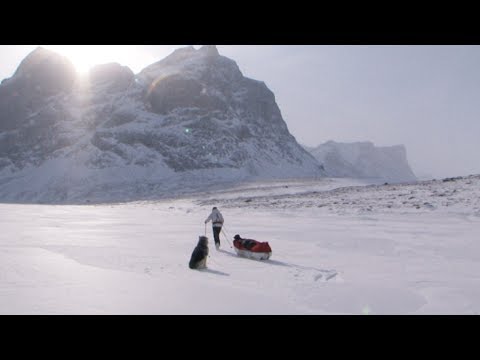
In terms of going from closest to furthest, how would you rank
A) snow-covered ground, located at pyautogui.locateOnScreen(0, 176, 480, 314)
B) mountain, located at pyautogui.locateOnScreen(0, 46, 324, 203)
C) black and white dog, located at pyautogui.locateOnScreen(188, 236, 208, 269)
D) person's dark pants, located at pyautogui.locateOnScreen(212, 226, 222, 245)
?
snow-covered ground, located at pyautogui.locateOnScreen(0, 176, 480, 314) → black and white dog, located at pyautogui.locateOnScreen(188, 236, 208, 269) → person's dark pants, located at pyautogui.locateOnScreen(212, 226, 222, 245) → mountain, located at pyautogui.locateOnScreen(0, 46, 324, 203)

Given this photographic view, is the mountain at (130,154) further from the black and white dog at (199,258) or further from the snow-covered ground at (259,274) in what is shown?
the black and white dog at (199,258)

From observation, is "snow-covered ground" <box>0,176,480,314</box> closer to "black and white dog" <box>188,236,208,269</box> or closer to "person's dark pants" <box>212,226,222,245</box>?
"black and white dog" <box>188,236,208,269</box>

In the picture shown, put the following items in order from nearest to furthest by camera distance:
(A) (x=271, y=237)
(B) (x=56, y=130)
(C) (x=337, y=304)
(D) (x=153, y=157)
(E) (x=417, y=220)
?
(C) (x=337, y=304), (A) (x=271, y=237), (E) (x=417, y=220), (D) (x=153, y=157), (B) (x=56, y=130)

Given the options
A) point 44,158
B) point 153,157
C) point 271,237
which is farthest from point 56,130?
point 271,237

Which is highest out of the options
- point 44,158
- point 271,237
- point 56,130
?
point 56,130

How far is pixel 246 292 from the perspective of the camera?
6852 millimetres

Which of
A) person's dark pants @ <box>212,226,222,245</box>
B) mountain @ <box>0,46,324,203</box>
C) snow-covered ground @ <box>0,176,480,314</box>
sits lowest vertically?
snow-covered ground @ <box>0,176,480,314</box>

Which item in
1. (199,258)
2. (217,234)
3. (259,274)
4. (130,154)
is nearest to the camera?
(259,274)

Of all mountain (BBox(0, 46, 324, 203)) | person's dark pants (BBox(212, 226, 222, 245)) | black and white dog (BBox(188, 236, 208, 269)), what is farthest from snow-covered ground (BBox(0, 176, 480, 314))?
mountain (BBox(0, 46, 324, 203))

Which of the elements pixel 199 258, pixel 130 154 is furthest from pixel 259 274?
pixel 130 154

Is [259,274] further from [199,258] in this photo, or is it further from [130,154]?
[130,154]
